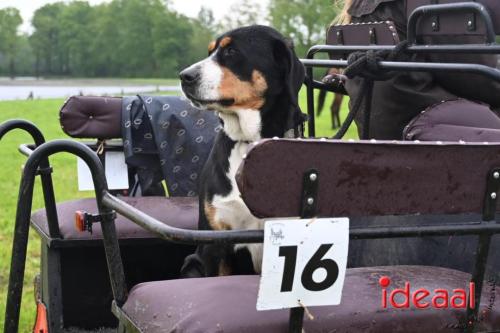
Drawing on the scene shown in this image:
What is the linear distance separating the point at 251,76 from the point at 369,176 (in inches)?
47.1

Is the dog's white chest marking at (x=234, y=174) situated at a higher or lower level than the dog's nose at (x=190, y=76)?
lower

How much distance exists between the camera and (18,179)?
10609mm

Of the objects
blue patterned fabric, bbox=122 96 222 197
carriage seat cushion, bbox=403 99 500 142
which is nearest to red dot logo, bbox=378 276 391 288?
carriage seat cushion, bbox=403 99 500 142

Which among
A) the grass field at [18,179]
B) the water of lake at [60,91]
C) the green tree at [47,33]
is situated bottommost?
the water of lake at [60,91]

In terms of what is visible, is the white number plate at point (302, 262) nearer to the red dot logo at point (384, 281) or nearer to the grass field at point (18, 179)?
the red dot logo at point (384, 281)

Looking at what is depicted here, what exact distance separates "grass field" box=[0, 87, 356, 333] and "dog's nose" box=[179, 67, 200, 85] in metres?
2.18

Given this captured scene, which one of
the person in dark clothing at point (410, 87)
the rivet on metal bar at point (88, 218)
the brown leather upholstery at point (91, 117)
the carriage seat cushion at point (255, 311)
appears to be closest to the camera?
the carriage seat cushion at point (255, 311)

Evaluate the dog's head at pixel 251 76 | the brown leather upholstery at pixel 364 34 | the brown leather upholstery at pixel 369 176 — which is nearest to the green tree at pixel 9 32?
the brown leather upholstery at pixel 364 34

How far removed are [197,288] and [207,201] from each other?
1.00 meters

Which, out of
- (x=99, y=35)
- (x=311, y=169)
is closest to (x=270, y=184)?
(x=311, y=169)

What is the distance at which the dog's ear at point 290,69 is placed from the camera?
3.07m

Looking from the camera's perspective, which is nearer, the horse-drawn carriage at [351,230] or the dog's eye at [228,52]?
the horse-drawn carriage at [351,230]

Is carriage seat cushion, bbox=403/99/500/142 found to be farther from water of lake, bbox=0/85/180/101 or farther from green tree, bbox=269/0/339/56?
green tree, bbox=269/0/339/56

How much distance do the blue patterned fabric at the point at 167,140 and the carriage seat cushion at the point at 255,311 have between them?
157 centimetres
